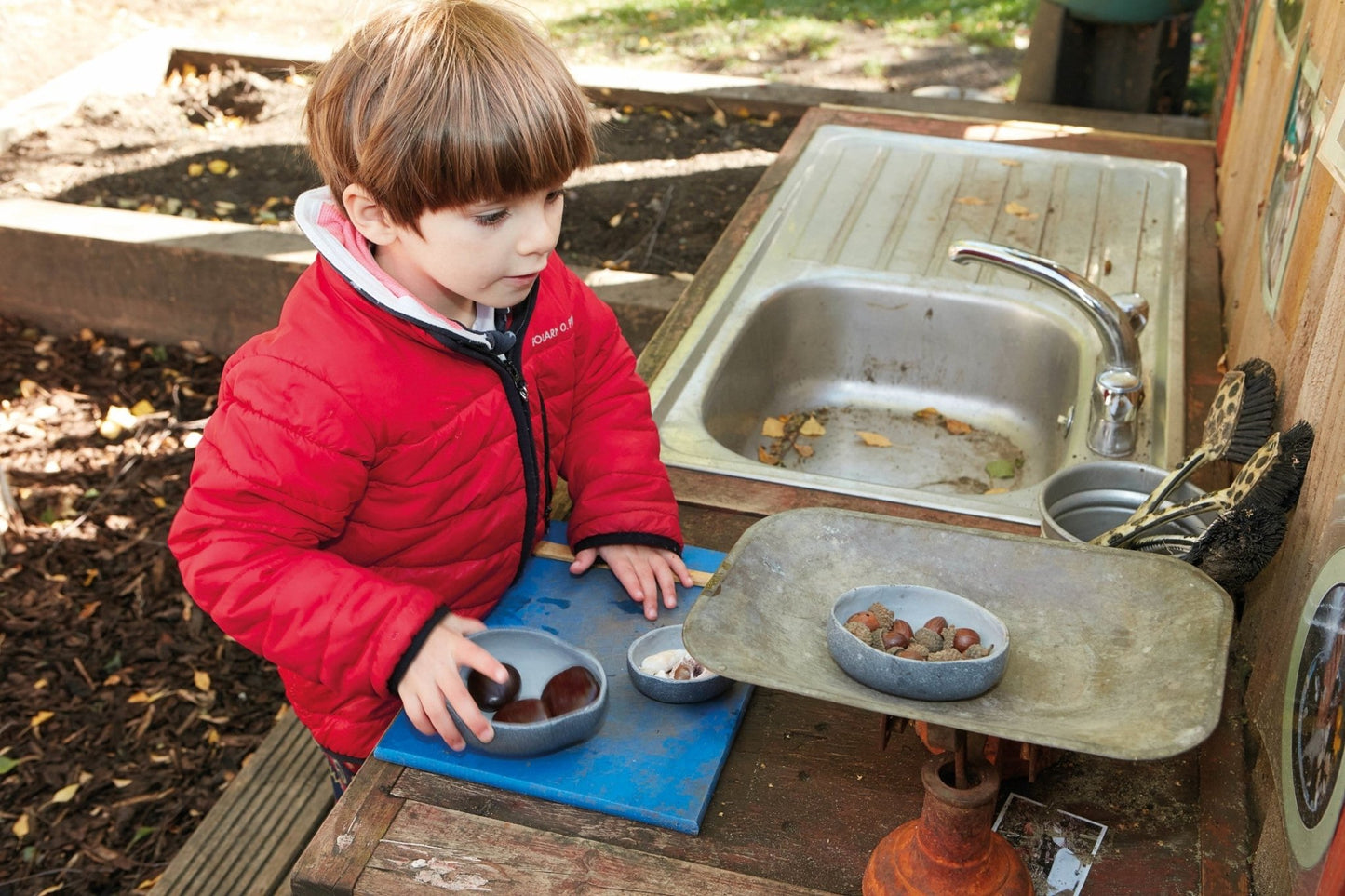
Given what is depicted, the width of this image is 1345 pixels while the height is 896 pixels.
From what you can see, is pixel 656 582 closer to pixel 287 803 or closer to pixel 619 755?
pixel 619 755

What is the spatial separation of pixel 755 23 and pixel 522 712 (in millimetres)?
6578

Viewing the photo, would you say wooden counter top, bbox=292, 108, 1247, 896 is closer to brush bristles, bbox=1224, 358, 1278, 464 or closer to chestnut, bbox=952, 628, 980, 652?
chestnut, bbox=952, 628, 980, 652

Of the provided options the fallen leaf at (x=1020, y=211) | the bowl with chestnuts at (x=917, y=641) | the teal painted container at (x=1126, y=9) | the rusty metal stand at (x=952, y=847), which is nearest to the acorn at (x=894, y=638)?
the bowl with chestnuts at (x=917, y=641)

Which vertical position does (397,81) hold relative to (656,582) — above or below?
above

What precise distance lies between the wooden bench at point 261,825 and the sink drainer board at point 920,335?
1.20 metres

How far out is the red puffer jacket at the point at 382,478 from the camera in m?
1.42

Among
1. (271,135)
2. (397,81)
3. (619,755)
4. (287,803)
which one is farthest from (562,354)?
(271,135)

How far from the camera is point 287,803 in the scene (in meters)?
2.58

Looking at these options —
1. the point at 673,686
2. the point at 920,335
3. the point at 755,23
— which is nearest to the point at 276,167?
the point at 920,335

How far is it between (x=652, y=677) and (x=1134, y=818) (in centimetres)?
55

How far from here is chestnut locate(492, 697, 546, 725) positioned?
4.49 feet

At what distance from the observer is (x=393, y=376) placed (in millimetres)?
1505

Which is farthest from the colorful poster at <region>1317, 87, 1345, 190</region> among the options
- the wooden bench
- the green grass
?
the green grass

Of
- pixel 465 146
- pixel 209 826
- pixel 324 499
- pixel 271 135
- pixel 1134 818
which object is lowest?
pixel 209 826
